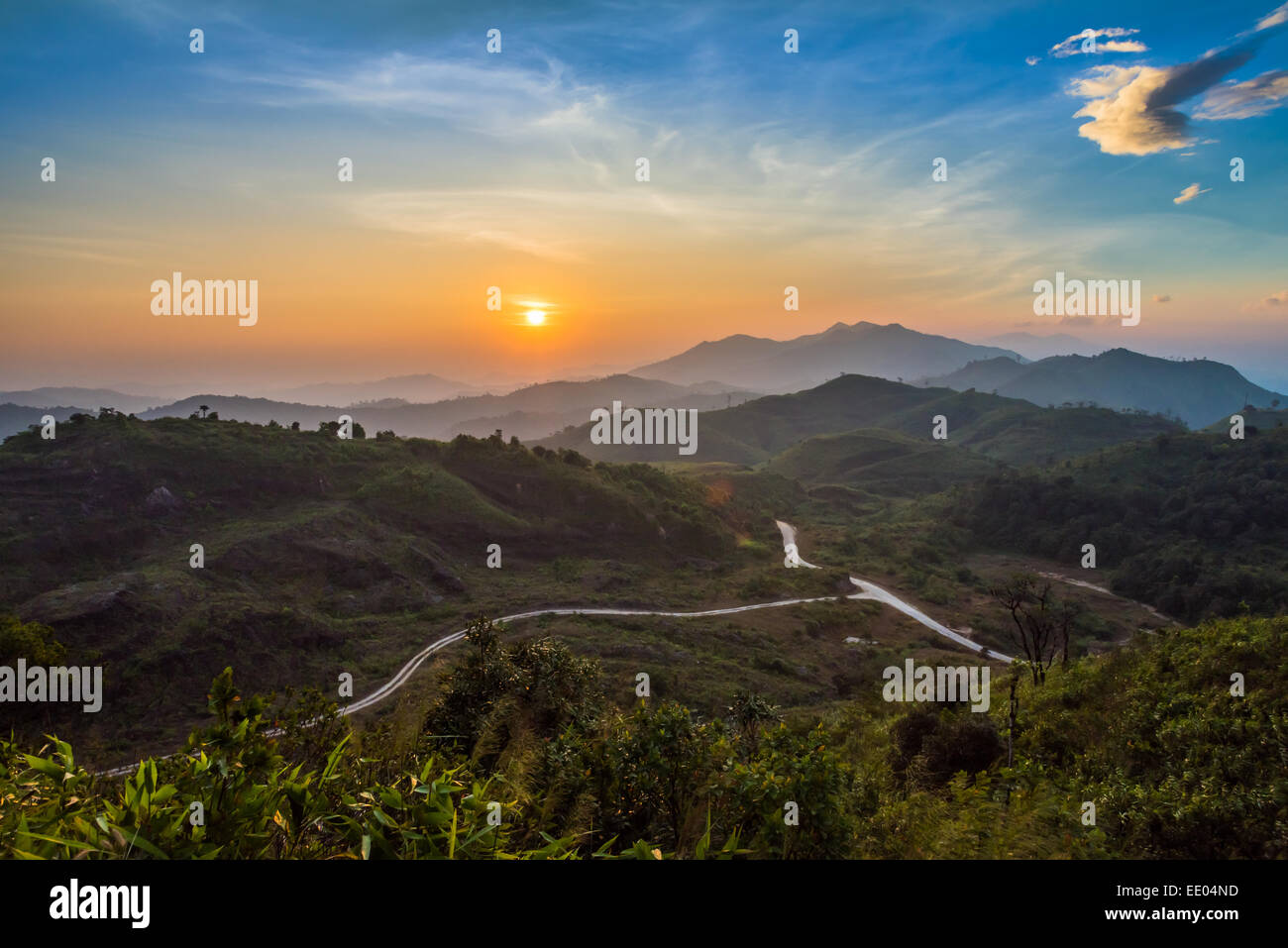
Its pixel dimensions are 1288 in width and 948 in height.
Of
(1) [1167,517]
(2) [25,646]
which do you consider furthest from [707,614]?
(1) [1167,517]

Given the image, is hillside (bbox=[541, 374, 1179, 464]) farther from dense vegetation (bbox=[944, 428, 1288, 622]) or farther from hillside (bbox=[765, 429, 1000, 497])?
dense vegetation (bbox=[944, 428, 1288, 622])

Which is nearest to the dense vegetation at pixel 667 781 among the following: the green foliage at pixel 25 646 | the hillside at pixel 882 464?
the green foliage at pixel 25 646

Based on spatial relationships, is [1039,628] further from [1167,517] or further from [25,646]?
[1167,517]

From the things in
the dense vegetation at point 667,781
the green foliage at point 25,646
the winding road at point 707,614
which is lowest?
the winding road at point 707,614

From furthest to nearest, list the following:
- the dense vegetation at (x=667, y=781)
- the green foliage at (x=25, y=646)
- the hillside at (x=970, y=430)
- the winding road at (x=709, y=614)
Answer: the hillside at (x=970, y=430)
the winding road at (x=709, y=614)
the green foliage at (x=25, y=646)
the dense vegetation at (x=667, y=781)

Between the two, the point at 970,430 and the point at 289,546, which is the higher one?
the point at 970,430

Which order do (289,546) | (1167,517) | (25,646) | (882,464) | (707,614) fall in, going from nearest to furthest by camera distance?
(25,646) < (289,546) < (707,614) < (1167,517) < (882,464)

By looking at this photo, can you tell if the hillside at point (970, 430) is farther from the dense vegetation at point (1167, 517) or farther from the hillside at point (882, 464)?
the dense vegetation at point (1167, 517)
